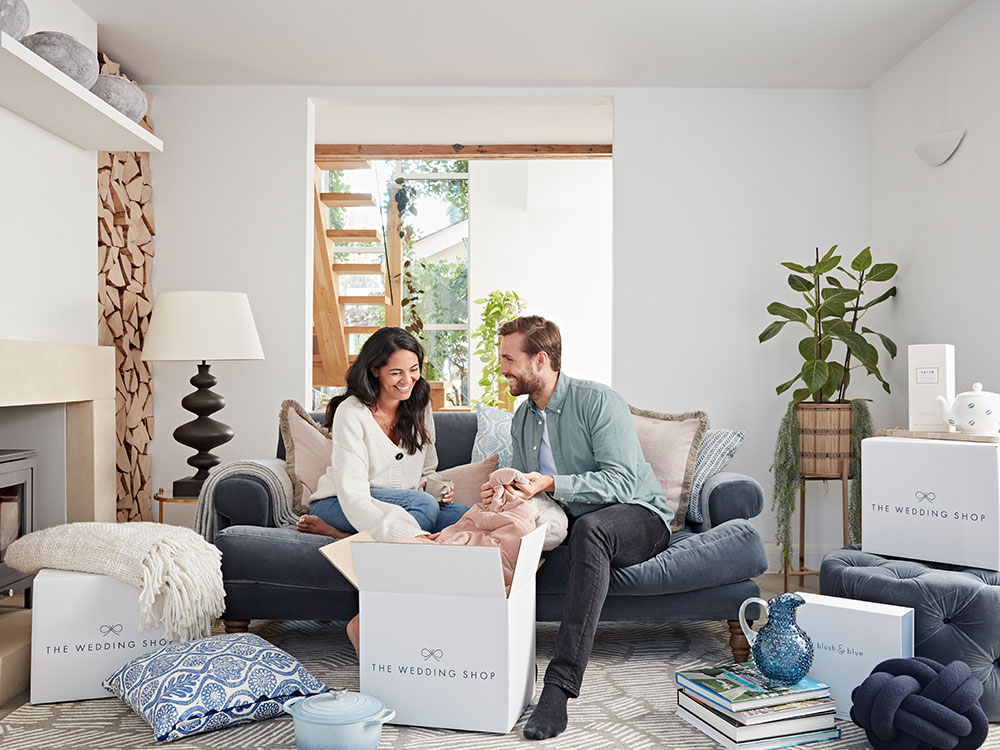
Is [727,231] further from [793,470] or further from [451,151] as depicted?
[451,151]

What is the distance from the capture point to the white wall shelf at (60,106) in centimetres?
250

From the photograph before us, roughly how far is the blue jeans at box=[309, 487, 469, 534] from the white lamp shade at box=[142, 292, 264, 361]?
1.03 metres

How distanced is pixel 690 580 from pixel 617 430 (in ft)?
1.73

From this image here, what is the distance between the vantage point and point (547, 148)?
563cm

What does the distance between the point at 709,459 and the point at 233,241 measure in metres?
2.57

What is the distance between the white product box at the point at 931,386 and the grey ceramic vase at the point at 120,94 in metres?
2.94

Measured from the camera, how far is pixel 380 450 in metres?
2.90

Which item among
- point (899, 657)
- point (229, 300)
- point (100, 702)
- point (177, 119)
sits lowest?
point (100, 702)

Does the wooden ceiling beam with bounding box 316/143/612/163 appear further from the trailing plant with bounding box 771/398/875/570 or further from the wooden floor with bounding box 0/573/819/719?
the wooden floor with bounding box 0/573/819/719

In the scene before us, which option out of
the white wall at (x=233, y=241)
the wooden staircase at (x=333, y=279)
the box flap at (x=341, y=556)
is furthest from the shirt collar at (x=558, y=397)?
the wooden staircase at (x=333, y=279)

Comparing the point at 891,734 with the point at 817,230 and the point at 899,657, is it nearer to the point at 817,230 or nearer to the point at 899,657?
the point at 899,657

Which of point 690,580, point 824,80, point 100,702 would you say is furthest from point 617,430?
point 824,80

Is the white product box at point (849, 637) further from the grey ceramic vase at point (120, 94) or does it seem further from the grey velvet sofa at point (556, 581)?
the grey ceramic vase at point (120, 94)

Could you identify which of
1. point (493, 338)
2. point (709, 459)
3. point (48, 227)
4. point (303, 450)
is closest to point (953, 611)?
point (709, 459)
